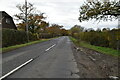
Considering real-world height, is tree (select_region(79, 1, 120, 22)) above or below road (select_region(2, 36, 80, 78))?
Result: above

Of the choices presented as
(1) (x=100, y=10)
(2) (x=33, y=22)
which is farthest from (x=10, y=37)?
(2) (x=33, y=22)

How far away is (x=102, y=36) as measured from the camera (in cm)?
2095

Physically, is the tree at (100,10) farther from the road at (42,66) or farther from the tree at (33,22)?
the tree at (33,22)

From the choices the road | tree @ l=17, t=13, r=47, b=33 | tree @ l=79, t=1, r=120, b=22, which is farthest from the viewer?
tree @ l=17, t=13, r=47, b=33

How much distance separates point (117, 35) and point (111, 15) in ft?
7.06

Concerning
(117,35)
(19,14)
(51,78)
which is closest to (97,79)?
(51,78)

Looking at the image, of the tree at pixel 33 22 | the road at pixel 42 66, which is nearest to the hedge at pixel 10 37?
the road at pixel 42 66

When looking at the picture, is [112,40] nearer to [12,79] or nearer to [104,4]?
[104,4]

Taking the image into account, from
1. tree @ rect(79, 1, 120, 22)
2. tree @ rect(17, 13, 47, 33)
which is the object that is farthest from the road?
tree @ rect(17, 13, 47, 33)

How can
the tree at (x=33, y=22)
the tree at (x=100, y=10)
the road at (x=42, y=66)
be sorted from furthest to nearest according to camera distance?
the tree at (x=33, y=22) < the tree at (x=100, y=10) < the road at (x=42, y=66)

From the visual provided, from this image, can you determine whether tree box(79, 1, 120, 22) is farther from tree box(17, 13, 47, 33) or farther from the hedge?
tree box(17, 13, 47, 33)

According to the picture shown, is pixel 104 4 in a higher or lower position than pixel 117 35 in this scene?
higher

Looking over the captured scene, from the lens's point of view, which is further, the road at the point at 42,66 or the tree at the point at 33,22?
the tree at the point at 33,22

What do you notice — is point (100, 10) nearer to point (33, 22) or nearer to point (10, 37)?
point (10, 37)
